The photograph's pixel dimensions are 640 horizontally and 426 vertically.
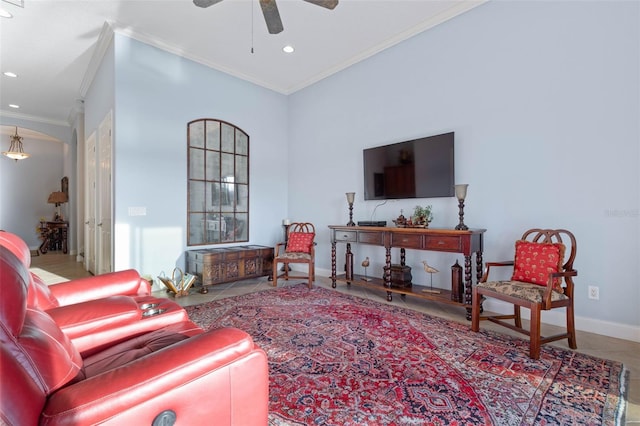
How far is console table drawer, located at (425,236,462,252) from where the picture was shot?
9.78 ft

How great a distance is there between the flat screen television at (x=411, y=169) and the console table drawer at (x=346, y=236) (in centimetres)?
62

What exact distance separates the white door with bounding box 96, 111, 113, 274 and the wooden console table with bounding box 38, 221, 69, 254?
4.85 metres

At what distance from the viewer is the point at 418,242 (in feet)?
10.8

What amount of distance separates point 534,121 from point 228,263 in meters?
4.06

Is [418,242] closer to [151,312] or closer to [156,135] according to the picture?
[151,312]

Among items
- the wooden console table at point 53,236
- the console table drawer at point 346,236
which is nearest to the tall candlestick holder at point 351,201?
the console table drawer at point 346,236

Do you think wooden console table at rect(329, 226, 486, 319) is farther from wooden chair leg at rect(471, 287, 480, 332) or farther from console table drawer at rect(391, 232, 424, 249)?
wooden chair leg at rect(471, 287, 480, 332)

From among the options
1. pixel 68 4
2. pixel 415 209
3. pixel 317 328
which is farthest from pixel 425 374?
pixel 68 4

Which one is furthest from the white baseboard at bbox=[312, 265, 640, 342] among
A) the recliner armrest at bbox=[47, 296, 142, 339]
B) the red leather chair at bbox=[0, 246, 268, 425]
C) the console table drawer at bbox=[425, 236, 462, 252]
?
the recliner armrest at bbox=[47, 296, 142, 339]

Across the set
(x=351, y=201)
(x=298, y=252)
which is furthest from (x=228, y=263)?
(x=351, y=201)

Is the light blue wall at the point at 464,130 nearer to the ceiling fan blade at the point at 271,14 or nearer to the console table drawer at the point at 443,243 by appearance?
the console table drawer at the point at 443,243

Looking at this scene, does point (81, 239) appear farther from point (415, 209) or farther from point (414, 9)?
point (414, 9)

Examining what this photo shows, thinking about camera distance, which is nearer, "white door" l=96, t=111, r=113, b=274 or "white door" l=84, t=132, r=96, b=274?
"white door" l=96, t=111, r=113, b=274

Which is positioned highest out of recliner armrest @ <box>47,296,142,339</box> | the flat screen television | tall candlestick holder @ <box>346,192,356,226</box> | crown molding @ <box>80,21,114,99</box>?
crown molding @ <box>80,21,114,99</box>
